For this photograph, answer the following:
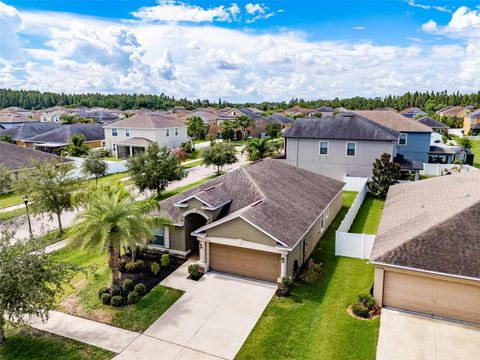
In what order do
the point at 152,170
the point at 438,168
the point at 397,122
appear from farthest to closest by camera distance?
the point at 397,122, the point at 438,168, the point at 152,170

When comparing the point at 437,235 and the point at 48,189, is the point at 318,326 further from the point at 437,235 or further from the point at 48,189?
the point at 48,189

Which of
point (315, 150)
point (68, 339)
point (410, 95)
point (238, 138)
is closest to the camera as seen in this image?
point (68, 339)

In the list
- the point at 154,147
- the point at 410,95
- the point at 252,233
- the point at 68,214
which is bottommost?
the point at 68,214

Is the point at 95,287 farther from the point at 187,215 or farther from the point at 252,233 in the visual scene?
the point at 252,233

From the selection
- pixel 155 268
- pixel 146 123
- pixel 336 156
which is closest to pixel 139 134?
pixel 146 123

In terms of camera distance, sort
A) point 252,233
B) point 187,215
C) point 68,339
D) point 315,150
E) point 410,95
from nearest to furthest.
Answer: point 68,339
point 252,233
point 187,215
point 315,150
point 410,95

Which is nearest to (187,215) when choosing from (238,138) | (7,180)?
(7,180)
